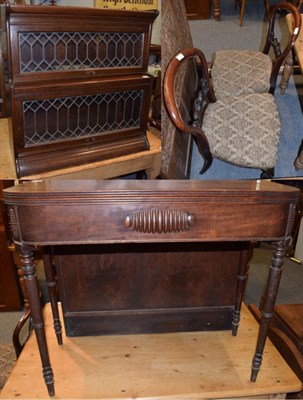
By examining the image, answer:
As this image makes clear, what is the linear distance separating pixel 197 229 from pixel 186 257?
1.39ft

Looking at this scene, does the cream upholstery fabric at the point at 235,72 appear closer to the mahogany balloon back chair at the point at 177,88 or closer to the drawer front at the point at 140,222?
the mahogany balloon back chair at the point at 177,88

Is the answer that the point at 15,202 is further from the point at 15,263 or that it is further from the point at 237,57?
the point at 15,263

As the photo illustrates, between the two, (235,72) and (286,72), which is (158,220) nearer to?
(235,72)

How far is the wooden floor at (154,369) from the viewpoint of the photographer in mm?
1044

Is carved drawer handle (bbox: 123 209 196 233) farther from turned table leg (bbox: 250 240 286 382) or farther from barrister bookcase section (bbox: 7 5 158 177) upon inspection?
barrister bookcase section (bbox: 7 5 158 177)

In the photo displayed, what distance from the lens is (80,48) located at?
1116 mm

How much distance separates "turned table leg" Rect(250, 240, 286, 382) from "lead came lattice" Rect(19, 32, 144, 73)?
764 millimetres

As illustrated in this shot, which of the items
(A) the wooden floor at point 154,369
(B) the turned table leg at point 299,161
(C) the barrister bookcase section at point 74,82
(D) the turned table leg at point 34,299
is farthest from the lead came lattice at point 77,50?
(A) the wooden floor at point 154,369

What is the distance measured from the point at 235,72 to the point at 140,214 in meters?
0.69

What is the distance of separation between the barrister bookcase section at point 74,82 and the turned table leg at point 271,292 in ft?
2.25

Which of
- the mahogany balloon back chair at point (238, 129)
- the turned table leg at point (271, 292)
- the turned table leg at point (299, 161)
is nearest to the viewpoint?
the turned table leg at point (271, 292)

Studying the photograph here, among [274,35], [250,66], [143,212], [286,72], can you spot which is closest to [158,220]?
[143,212]

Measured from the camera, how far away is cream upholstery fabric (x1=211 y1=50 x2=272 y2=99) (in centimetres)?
123

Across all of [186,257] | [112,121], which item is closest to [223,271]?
[186,257]
